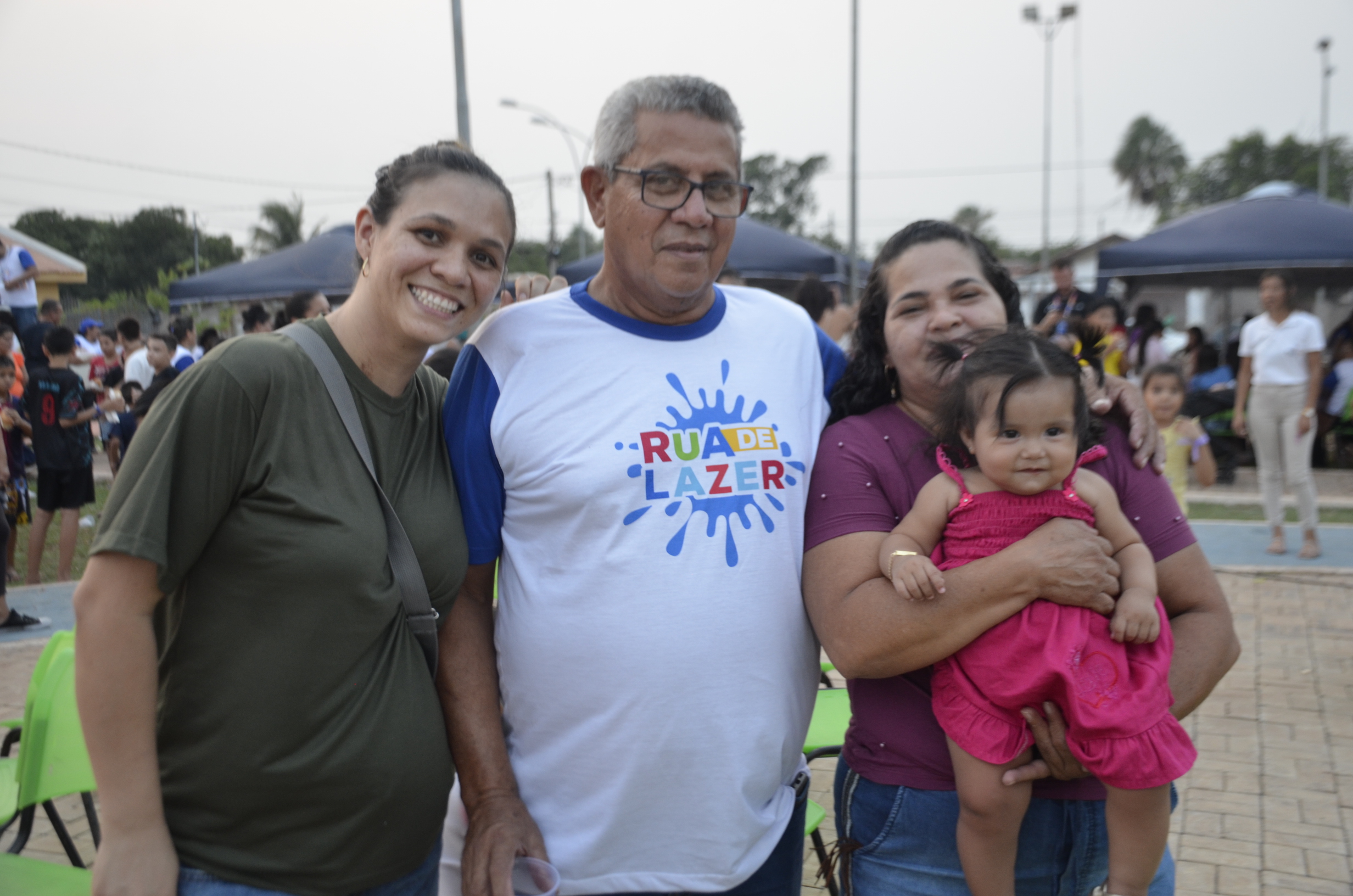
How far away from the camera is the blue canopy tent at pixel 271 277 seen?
11.9 metres

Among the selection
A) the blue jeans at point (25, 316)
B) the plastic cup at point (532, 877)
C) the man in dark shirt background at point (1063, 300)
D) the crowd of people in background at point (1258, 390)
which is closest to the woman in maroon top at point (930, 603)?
the plastic cup at point (532, 877)

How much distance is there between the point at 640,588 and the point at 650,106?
101 centimetres

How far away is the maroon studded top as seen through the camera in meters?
1.89

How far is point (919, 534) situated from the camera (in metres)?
1.88

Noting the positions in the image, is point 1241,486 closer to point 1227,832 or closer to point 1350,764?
point 1350,764

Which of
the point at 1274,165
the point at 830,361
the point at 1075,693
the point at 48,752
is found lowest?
the point at 48,752

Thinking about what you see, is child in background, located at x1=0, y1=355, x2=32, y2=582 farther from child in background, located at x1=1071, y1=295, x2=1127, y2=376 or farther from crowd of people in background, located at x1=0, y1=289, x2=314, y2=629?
child in background, located at x1=1071, y1=295, x2=1127, y2=376

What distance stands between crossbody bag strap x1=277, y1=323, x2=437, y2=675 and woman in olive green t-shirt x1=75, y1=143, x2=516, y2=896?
2 centimetres

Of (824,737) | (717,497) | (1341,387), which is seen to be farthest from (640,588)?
(1341,387)

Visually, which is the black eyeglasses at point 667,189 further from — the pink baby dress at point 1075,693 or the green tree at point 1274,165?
the green tree at point 1274,165

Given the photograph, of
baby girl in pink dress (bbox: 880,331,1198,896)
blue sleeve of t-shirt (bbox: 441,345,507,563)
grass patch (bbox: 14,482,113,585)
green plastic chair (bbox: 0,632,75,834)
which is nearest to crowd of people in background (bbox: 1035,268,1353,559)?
baby girl in pink dress (bbox: 880,331,1198,896)

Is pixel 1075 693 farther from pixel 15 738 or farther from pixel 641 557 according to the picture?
pixel 15 738

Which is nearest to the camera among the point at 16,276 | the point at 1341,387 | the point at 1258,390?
the point at 1258,390

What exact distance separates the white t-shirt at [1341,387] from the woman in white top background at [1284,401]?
4.64m
